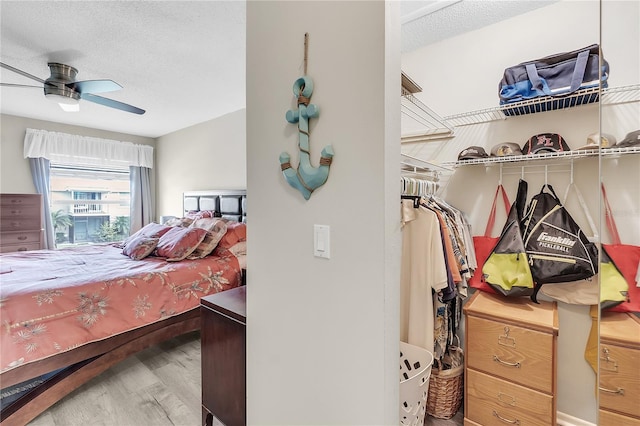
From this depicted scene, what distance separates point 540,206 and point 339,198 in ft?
4.67

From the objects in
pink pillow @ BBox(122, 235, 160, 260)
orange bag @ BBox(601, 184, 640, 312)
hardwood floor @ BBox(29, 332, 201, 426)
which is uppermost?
orange bag @ BBox(601, 184, 640, 312)

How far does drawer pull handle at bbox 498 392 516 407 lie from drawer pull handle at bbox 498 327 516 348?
26cm

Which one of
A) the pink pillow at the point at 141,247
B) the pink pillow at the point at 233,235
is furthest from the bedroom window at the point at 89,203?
the pink pillow at the point at 233,235

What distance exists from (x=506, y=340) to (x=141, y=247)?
3.05 m

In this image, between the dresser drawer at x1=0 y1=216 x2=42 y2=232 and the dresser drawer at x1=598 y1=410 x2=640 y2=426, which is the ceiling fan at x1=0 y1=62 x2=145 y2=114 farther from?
the dresser drawer at x1=598 y1=410 x2=640 y2=426

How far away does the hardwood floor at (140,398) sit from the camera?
173 centimetres

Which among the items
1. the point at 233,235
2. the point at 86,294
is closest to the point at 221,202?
the point at 233,235

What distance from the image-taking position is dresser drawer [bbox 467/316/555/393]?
1419 millimetres

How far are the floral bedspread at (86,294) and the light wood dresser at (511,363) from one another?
2085mm

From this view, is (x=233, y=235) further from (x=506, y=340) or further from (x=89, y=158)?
(x=89, y=158)

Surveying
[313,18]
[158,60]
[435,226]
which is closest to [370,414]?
[435,226]

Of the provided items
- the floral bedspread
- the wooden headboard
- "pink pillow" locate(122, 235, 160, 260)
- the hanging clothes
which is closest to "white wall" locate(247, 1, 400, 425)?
the hanging clothes

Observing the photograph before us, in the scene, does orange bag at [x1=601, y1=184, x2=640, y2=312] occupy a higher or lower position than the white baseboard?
higher

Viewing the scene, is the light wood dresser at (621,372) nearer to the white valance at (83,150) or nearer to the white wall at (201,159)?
the white wall at (201,159)
